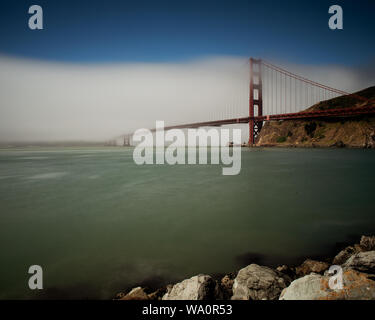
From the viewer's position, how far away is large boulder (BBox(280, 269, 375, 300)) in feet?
7.13

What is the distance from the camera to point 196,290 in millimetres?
2500

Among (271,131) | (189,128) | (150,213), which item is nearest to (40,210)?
(150,213)

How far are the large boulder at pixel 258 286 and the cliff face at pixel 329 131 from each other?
65.8 m

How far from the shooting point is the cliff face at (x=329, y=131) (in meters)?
53.0

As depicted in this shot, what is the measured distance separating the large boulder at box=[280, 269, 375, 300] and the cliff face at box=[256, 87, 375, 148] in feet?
215

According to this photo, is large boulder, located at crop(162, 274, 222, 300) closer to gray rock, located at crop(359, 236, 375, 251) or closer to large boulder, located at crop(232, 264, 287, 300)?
large boulder, located at crop(232, 264, 287, 300)

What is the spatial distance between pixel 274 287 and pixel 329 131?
73.9 m

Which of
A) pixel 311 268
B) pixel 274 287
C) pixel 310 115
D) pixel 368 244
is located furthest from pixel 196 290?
pixel 310 115

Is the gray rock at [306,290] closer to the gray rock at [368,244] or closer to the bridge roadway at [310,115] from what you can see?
the gray rock at [368,244]

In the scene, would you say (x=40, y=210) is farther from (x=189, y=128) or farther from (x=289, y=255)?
(x=189, y=128)

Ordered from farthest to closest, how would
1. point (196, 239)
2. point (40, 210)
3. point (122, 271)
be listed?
point (40, 210), point (196, 239), point (122, 271)

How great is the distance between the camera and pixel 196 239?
15.3 feet
